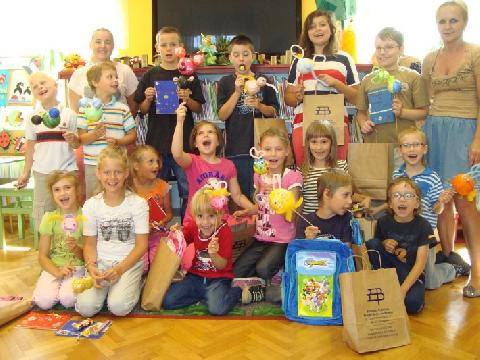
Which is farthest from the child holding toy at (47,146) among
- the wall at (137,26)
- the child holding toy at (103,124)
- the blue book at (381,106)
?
the wall at (137,26)

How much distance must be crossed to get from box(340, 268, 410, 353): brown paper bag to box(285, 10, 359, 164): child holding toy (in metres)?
1.15

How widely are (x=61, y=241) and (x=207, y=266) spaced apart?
0.89 metres

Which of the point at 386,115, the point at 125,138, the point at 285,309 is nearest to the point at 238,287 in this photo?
the point at 285,309

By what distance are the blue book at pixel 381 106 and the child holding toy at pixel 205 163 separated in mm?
990

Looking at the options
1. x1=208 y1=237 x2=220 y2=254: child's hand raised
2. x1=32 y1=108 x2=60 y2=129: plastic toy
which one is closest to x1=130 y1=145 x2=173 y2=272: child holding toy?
x1=32 y1=108 x2=60 y2=129: plastic toy

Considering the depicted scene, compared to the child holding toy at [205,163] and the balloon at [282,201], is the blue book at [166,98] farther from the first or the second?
the balloon at [282,201]

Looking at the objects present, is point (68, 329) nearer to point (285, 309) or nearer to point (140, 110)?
point (285, 309)

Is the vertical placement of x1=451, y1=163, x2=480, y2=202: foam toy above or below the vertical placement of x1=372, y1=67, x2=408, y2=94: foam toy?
below

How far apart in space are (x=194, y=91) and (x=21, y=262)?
184 cm

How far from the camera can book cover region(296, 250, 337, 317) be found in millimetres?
2588

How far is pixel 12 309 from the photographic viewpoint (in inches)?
105

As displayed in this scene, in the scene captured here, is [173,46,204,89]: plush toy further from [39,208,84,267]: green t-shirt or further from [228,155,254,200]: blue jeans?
[39,208,84,267]: green t-shirt

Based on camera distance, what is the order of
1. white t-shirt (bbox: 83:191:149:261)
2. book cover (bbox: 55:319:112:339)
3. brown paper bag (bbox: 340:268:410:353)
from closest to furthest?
1. brown paper bag (bbox: 340:268:410:353)
2. book cover (bbox: 55:319:112:339)
3. white t-shirt (bbox: 83:191:149:261)

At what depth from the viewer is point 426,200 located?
3.02 m
